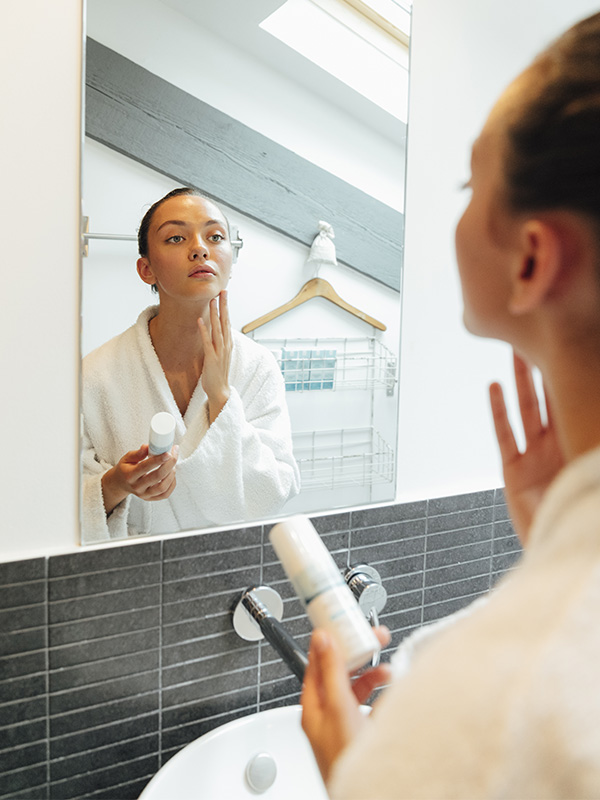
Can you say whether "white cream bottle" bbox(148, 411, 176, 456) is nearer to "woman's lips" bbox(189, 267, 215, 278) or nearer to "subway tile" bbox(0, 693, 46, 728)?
"woman's lips" bbox(189, 267, 215, 278)

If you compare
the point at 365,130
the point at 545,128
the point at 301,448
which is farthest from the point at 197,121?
the point at 545,128

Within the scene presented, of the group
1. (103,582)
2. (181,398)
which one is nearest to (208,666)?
(103,582)

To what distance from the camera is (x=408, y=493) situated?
1.30 metres

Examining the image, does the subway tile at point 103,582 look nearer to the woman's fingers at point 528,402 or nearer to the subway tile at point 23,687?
the subway tile at point 23,687

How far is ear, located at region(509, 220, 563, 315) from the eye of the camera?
0.44 meters

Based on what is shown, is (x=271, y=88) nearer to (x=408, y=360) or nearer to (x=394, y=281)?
(x=394, y=281)

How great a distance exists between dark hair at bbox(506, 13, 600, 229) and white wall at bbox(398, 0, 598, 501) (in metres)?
0.80

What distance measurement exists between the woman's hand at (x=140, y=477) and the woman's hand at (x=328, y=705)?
457 millimetres

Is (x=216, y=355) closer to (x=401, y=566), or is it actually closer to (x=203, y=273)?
(x=203, y=273)

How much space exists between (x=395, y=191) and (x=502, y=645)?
3.17 ft

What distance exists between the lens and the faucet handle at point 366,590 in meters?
1.15

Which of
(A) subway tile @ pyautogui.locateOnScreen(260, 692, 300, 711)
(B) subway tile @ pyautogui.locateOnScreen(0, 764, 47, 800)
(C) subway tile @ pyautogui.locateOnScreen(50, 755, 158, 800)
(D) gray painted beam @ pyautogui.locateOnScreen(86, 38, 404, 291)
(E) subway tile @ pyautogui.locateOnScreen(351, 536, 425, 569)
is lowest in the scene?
(C) subway tile @ pyautogui.locateOnScreen(50, 755, 158, 800)

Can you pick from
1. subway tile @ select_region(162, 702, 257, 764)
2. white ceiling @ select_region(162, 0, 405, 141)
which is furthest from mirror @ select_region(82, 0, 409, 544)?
subway tile @ select_region(162, 702, 257, 764)

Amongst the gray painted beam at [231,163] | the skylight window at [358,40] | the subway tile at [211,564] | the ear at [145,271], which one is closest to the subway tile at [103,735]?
the subway tile at [211,564]
